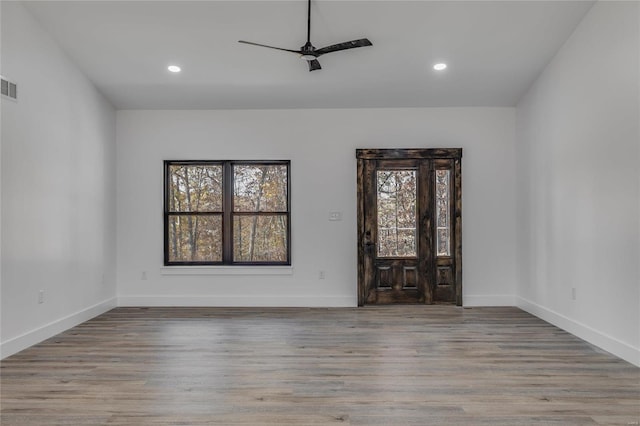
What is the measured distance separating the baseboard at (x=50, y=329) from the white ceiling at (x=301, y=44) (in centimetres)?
269

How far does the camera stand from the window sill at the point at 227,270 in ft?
20.2

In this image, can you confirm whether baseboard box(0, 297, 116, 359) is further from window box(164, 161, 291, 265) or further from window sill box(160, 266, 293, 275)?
window box(164, 161, 291, 265)

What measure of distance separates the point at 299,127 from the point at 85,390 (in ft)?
13.7

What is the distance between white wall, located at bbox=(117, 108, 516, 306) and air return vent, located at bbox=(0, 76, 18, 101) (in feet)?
7.21

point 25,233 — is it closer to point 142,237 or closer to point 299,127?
point 142,237

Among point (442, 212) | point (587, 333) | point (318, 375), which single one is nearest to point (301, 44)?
point (442, 212)

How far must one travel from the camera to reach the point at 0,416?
2.63m

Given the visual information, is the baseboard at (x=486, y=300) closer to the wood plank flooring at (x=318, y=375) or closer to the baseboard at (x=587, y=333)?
the baseboard at (x=587, y=333)

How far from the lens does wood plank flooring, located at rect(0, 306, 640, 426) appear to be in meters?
2.64

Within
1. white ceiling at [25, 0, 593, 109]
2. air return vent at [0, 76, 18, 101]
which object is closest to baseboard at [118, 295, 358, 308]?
white ceiling at [25, 0, 593, 109]

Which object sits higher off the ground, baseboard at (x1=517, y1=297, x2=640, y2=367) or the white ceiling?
the white ceiling

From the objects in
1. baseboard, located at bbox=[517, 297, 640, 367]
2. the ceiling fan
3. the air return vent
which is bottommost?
baseboard, located at bbox=[517, 297, 640, 367]

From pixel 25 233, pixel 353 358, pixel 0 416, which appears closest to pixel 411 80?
pixel 353 358

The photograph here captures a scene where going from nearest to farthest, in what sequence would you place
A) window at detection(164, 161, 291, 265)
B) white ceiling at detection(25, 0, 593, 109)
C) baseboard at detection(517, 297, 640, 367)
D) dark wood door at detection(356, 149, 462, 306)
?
baseboard at detection(517, 297, 640, 367), white ceiling at detection(25, 0, 593, 109), dark wood door at detection(356, 149, 462, 306), window at detection(164, 161, 291, 265)
